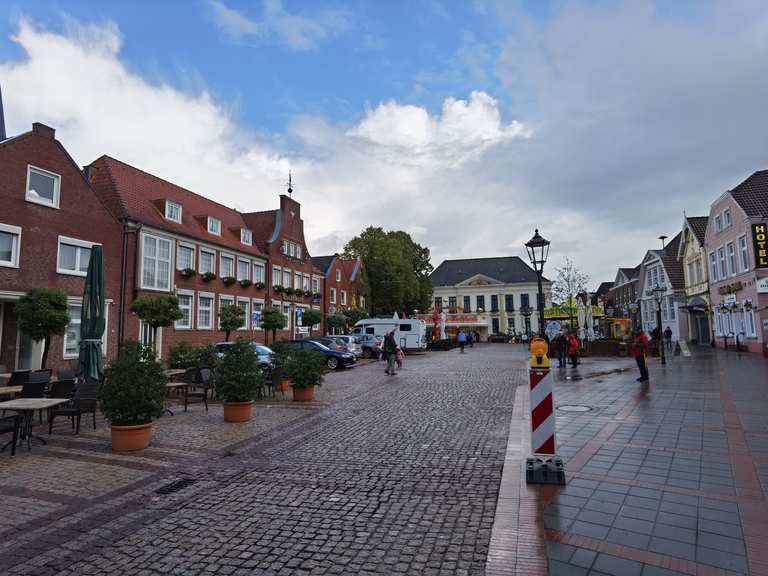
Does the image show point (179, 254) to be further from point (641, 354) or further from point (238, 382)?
point (641, 354)

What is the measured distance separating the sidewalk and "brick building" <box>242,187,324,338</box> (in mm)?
28326

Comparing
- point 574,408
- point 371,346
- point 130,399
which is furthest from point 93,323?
point 371,346

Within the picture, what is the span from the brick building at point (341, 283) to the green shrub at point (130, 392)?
37.6m

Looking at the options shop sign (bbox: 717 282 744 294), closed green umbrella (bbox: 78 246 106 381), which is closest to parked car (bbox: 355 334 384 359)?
closed green umbrella (bbox: 78 246 106 381)

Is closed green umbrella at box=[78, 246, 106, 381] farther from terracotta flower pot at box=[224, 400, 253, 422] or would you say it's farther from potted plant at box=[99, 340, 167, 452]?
potted plant at box=[99, 340, 167, 452]

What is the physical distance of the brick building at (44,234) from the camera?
17.2 meters

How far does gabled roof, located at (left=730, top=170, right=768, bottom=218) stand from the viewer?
89.2 feet

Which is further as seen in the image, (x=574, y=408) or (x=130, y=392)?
(x=574, y=408)

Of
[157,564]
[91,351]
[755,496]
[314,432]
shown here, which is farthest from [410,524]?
[91,351]

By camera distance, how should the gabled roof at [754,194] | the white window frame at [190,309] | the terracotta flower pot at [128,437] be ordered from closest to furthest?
the terracotta flower pot at [128,437] → the white window frame at [190,309] → the gabled roof at [754,194]

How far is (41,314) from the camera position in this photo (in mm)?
14094

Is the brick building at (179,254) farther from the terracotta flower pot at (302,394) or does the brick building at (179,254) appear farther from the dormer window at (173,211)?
the terracotta flower pot at (302,394)

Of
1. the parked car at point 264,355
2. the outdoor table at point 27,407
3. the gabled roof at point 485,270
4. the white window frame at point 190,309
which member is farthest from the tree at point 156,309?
the gabled roof at point 485,270

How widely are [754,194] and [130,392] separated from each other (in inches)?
1363
